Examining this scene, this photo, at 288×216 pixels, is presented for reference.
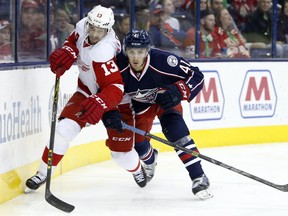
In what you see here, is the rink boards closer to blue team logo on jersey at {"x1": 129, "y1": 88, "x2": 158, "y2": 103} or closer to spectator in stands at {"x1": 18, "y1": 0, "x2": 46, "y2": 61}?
spectator in stands at {"x1": 18, "y1": 0, "x2": 46, "y2": 61}

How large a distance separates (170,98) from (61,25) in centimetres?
179

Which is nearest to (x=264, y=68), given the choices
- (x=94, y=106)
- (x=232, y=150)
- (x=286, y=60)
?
(x=286, y=60)

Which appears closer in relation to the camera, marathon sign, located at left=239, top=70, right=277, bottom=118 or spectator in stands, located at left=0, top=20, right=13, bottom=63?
spectator in stands, located at left=0, top=20, right=13, bottom=63

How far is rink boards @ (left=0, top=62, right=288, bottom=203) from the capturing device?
530 centimetres

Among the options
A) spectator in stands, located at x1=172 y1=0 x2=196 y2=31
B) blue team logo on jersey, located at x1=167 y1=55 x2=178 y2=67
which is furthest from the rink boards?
blue team logo on jersey, located at x1=167 y1=55 x2=178 y2=67

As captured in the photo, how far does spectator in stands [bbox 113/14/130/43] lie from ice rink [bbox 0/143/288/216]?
3.48ft

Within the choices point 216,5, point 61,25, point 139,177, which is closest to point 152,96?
point 139,177

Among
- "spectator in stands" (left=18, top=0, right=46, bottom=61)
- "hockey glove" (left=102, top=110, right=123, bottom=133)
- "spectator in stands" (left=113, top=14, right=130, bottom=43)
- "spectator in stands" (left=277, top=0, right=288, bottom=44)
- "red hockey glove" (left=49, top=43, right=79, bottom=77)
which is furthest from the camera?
"spectator in stands" (left=277, top=0, right=288, bottom=44)

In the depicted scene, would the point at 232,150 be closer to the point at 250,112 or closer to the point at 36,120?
the point at 250,112

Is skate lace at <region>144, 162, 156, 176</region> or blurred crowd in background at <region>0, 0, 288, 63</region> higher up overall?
blurred crowd in background at <region>0, 0, 288, 63</region>

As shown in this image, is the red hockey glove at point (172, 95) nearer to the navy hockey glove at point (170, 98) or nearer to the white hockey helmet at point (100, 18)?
the navy hockey glove at point (170, 98)

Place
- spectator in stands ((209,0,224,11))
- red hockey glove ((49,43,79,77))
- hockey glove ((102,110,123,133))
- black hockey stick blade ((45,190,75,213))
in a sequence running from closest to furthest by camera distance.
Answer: black hockey stick blade ((45,190,75,213)), hockey glove ((102,110,123,133)), red hockey glove ((49,43,79,77)), spectator in stands ((209,0,224,11))

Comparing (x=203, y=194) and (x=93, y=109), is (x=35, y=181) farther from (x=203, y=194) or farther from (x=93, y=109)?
(x=203, y=194)

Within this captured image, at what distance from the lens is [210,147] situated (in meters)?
7.46
